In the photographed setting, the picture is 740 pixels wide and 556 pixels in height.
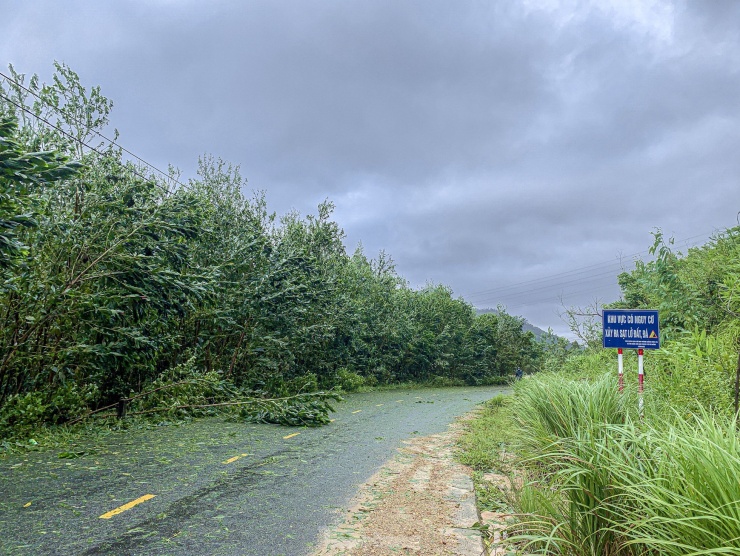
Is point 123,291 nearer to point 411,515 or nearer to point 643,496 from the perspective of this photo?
point 411,515

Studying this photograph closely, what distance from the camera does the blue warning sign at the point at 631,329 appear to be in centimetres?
852

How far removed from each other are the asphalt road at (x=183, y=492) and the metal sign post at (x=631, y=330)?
417cm

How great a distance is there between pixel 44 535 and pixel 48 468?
269 cm

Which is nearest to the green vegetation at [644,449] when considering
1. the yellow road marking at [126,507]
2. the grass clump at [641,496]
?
the grass clump at [641,496]

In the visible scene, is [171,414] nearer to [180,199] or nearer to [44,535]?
[180,199]

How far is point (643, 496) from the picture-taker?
3.02m

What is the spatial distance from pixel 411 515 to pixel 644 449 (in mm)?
2286

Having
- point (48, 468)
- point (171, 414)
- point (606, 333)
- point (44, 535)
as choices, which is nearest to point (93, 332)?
point (171, 414)

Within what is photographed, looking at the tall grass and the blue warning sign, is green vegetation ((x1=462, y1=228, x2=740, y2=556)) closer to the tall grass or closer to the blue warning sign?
the tall grass

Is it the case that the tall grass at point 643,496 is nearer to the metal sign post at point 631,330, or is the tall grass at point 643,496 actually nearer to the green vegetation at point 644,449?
the green vegetation at point 644,449

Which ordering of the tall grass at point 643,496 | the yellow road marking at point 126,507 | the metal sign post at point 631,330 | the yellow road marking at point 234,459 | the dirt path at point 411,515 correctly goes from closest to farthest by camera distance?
the tall grass at point 643,496 → the dirt path at point 411,515 → the yellow road marking at point 126,507 → the yellow road marking at point 234,459 → the metal sign post at point 631,330

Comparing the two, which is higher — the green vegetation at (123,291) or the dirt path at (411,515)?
the green vegetation at (123,291)

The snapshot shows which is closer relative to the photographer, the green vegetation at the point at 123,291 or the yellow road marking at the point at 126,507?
the yellow road marking at the point at 126,507

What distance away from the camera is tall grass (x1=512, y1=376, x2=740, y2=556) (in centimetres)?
271
